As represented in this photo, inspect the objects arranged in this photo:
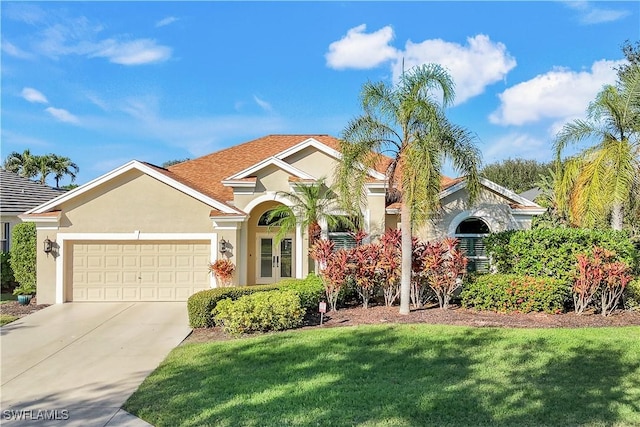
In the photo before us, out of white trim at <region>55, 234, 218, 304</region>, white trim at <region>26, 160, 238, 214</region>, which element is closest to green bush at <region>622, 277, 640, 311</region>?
white trim at <region>26, 160, 238, 214</region>

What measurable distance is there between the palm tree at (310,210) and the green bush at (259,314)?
15.7 ft

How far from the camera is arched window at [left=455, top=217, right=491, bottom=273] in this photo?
53.4 feet

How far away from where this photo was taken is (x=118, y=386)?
24.2 ft

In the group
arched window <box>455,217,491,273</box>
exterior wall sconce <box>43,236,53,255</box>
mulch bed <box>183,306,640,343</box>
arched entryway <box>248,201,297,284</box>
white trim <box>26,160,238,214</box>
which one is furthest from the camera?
arched entryway <box>248,201,297,284</box>

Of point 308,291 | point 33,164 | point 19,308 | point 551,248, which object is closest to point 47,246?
point 19,308

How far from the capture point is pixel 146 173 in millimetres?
15555

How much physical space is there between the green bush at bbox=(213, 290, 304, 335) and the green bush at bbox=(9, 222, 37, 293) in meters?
9.65

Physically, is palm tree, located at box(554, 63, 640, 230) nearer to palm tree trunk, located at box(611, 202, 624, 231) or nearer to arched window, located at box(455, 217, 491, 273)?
palm tree trunk, located at box(611, 202, 624, 231)

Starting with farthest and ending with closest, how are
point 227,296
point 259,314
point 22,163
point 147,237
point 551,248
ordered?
1. point 22,163
2. point 147,237
3. point 551,248
4. point 227,296
5. point 259,314

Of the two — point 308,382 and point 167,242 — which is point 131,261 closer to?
point 167,242

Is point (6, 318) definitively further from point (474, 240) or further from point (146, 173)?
point (474, 240)

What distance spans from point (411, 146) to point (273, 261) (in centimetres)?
907

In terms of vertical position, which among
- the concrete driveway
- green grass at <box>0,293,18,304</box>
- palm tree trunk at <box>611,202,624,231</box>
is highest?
palm tree trunk at <box>611,202,624,231</box>

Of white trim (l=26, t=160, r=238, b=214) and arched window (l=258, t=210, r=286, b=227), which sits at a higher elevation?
white trim (l=26, t=160, r=238, b=214)
